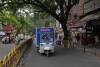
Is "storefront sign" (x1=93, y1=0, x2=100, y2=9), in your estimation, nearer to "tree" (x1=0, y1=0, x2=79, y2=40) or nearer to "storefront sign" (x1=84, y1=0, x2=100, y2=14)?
"storefront sign" (x1=84, y1=0, x2=100, y2=14)

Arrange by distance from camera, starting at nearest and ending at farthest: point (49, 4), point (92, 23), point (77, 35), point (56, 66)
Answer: point (56, 66)
point (92, 23)
point (49, 4)
point (77, 35)

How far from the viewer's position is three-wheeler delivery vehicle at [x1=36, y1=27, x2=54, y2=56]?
92.7ft

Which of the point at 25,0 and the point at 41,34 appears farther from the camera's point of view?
the point at 25,0

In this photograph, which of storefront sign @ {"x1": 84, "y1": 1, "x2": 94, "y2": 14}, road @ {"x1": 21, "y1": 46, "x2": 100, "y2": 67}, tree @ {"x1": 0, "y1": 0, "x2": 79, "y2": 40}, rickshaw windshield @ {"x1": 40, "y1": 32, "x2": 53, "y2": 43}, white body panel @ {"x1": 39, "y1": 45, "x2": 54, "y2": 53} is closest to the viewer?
road @ {"x1": 21, "y1": 46, "x2": 100, "y2": 67}

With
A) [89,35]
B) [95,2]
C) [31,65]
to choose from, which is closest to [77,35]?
[89,35]

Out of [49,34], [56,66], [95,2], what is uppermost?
[95,2]

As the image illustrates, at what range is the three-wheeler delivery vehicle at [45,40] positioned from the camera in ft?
92.7

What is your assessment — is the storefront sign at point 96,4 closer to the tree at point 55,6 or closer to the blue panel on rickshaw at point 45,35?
the tree at point 55,6

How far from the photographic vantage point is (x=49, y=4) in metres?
42.3

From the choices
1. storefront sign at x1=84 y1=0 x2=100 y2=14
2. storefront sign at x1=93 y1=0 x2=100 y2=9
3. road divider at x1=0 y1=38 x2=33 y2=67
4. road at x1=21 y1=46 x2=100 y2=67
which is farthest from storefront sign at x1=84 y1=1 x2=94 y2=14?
road divider at x1=0 y1=38 x2=33 y2=67

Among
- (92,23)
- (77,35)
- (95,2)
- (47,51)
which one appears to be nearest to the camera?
(47,51)

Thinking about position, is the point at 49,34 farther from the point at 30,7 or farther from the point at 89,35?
the point at 30,7

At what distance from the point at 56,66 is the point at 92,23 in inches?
810

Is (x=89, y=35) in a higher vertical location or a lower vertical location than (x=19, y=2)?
lower
